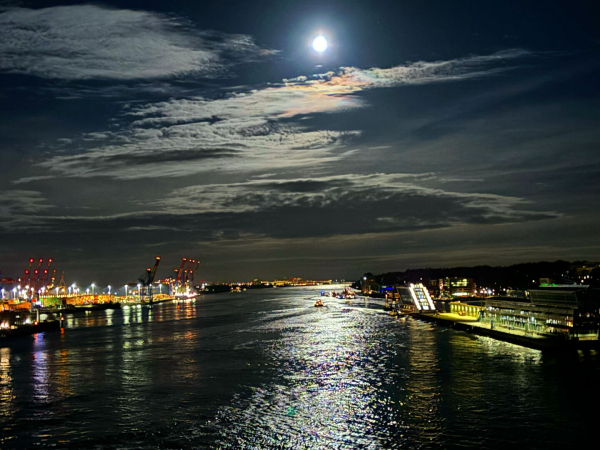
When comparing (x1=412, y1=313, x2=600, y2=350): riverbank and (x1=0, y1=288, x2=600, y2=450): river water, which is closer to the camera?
(x1=0, y1=288, x2=600, y2=450): river water

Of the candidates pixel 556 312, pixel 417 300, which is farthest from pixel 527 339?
pixel 417 300

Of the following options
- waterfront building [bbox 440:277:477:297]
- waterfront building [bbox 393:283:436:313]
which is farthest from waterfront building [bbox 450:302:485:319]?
waterfront building [bbox 440:277:477:297]

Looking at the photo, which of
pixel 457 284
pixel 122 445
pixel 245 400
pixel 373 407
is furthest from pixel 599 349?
pixel 457 284

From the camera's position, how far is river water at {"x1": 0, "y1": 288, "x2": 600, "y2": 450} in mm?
22719

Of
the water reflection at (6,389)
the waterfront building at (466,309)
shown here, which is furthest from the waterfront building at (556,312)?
the water reflection at (6,389)

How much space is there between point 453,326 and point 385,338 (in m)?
16.2

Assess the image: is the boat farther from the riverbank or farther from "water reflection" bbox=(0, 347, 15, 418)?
the riverbank

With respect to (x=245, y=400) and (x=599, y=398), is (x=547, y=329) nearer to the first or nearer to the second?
(x=599, y=398)

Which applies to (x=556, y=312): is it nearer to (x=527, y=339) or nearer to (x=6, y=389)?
(x=527, y=339)

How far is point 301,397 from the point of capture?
1161 inches

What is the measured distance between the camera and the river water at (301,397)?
22719mm

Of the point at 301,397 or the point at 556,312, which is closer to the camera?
the point at 301,397

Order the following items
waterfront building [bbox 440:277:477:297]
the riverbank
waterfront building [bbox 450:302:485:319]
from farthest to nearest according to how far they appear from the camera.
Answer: waterfront building [bbox 440:277:477:297] → waterfront building [bbox 450:302:485:319] → the riverbank

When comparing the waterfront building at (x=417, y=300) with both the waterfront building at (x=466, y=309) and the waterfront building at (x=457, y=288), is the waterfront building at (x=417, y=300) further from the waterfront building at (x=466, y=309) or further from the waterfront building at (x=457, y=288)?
the waterfront building at (x=457, y=288)
